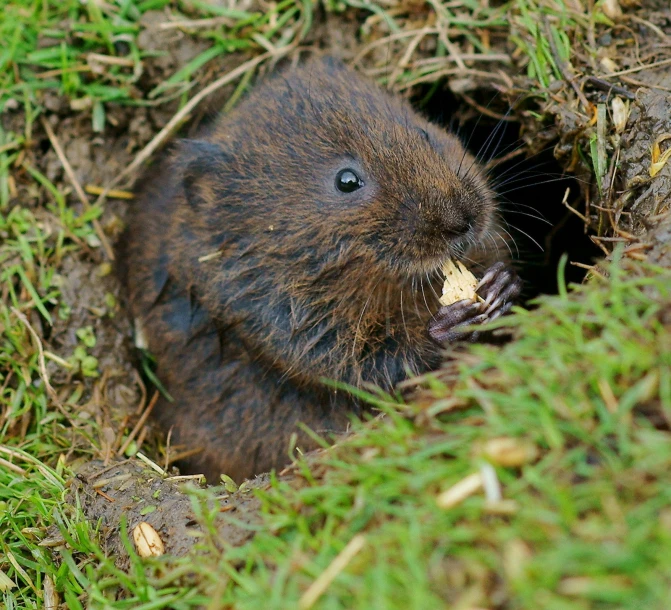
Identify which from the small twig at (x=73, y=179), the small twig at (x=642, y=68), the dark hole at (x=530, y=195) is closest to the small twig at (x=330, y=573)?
the small twig at (x=642, y=68)

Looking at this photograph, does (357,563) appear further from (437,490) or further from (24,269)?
(24,269)

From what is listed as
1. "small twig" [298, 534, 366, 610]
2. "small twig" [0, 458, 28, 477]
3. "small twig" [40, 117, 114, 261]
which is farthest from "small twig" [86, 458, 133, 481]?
"small twig" [298, 534, 366, 610]

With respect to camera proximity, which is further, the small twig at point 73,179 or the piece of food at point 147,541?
the small twig at point 73,179

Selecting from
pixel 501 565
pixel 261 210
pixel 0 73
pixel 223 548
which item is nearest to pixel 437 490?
pixel 501 565

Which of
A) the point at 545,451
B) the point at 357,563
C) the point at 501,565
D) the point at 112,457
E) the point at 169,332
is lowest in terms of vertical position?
the point at 112,457

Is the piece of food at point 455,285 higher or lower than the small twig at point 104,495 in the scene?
higher

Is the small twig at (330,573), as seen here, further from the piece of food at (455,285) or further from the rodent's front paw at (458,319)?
the piece of food at (455,285)
